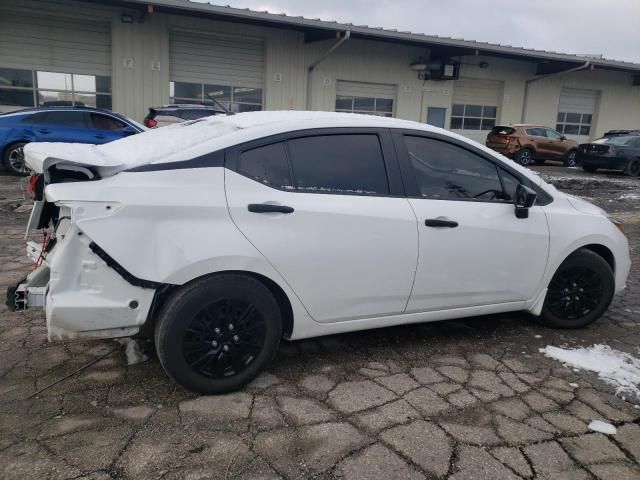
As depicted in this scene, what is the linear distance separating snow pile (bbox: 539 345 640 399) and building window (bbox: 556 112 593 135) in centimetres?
2550

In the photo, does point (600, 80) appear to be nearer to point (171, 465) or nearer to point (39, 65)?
point (39, 65)

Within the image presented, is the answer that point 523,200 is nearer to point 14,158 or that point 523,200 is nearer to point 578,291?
point 578,291

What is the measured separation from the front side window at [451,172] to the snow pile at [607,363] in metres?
1.19

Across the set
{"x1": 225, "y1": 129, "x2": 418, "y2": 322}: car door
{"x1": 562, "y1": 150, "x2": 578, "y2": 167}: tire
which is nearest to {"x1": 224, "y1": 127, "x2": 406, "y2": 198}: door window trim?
{"x1": 225, "y1": 129, "x2": 418, "y2": 322}: car door

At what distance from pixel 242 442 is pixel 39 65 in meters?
17.1

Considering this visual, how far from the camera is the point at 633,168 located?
59.5ft

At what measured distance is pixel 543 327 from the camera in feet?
14.1

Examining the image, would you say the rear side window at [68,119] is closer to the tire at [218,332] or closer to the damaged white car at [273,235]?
the damaged white car at [273,235]

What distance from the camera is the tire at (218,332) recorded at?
2816 millimetres

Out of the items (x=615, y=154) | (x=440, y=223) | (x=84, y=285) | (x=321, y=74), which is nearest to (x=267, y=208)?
(x=84, y=285)

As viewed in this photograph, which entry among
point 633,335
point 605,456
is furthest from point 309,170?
point 633,335

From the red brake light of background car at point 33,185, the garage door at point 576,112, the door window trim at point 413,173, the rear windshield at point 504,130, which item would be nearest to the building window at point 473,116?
the rear windshield at point 504,130

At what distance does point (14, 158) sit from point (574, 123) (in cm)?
2545

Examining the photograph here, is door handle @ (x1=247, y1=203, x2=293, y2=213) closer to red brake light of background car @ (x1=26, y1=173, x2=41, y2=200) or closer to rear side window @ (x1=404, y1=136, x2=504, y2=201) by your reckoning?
rear side window @ (x1=404, y1=136, x2=504, y2=201)
